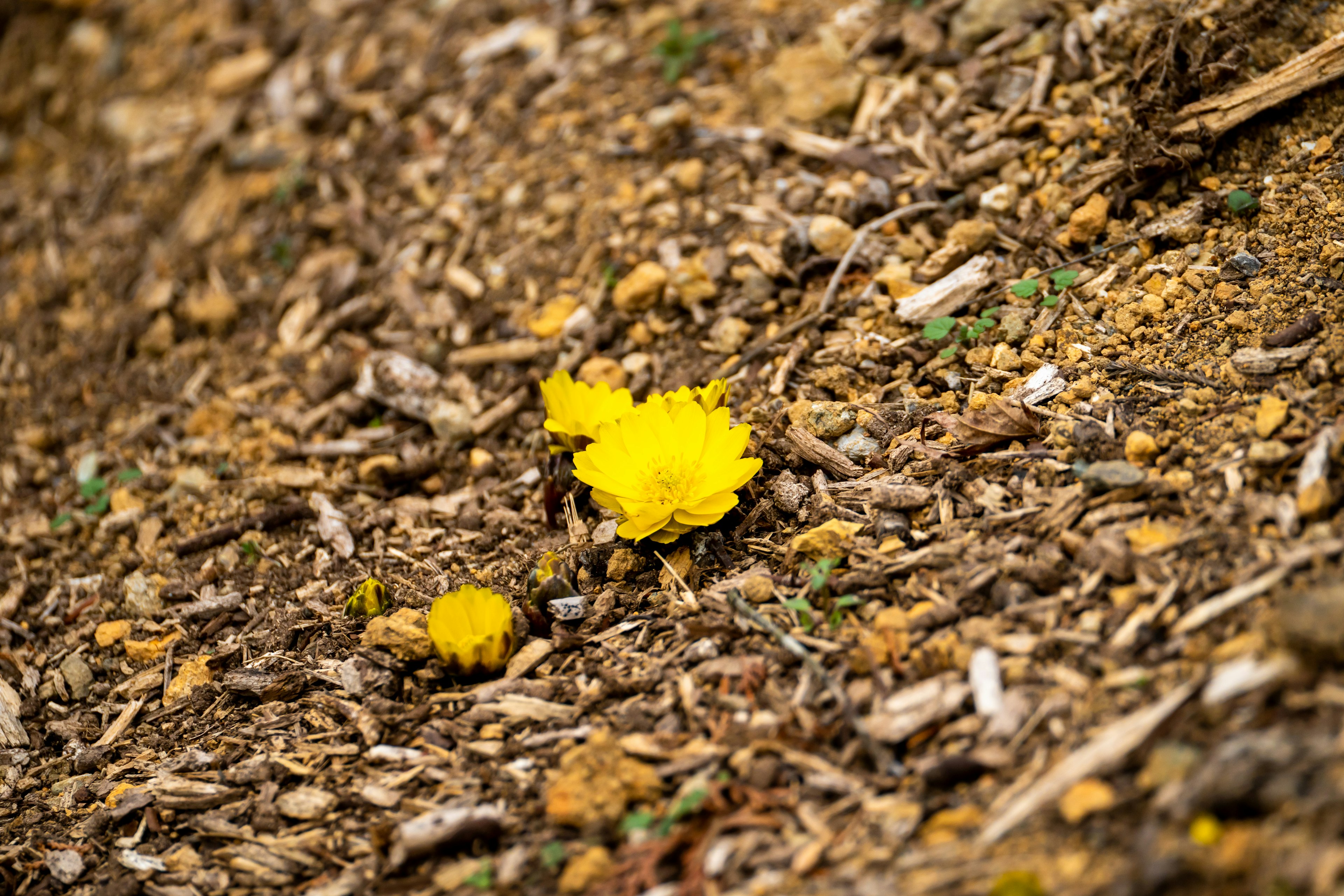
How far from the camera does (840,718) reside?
2.03m

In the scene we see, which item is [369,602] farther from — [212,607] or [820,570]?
[820,570]

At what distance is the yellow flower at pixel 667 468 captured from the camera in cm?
252

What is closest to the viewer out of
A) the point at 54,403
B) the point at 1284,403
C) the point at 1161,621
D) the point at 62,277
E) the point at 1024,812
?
the point at 1024,812

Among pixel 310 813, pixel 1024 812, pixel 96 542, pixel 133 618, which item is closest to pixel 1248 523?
pixel 1024 812

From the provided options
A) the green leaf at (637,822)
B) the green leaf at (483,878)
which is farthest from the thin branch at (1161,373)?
the green leaf at (483,878)

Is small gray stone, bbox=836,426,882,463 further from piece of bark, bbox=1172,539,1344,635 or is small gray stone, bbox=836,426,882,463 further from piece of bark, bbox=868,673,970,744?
piece of bark, bbox=1172,539,1344,635

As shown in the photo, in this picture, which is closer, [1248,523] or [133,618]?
[1248,523]

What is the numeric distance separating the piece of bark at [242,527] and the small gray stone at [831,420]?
71.0 inches

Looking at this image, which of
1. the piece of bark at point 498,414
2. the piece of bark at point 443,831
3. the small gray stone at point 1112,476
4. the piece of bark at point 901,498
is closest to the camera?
the piece of bark at point 443,831

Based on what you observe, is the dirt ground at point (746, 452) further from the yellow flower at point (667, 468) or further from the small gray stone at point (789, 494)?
the yellow flower at point (667, 468)

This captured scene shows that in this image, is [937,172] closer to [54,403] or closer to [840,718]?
[840,718]

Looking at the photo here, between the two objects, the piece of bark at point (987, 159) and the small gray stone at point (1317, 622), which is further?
the piece of bark at point (987, 159)

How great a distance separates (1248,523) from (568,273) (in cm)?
254

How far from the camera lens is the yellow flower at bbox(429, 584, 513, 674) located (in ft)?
7.86
